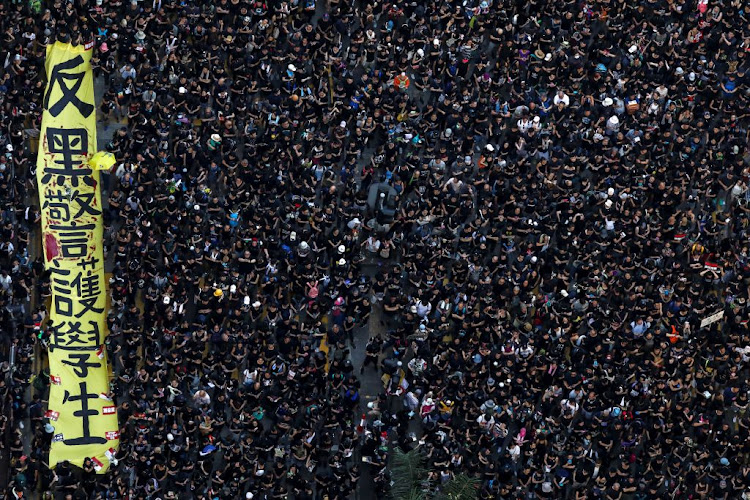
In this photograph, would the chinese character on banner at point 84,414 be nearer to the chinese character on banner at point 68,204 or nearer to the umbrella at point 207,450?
the umbrella at point 207,450

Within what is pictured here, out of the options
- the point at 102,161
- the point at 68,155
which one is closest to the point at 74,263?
the point at 102,161

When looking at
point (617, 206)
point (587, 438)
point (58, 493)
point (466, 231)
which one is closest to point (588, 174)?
point (617, 206)

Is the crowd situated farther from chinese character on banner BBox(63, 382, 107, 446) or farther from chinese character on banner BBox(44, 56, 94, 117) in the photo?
Answer: chinese character on banner BBox(63, 382, 107, 446)

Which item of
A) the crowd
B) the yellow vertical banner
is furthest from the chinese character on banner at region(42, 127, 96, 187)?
the crowd

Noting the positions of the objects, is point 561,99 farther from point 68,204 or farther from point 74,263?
point 74,263

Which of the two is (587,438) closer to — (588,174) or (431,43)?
(588,174)

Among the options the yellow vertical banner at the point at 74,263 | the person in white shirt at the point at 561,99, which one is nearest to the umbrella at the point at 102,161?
the yellow vertical banner at the point at 74,263
